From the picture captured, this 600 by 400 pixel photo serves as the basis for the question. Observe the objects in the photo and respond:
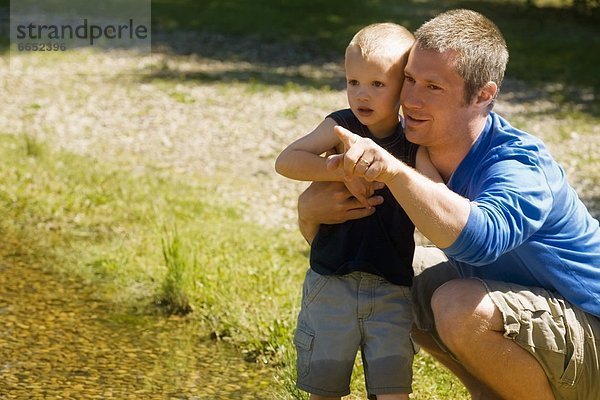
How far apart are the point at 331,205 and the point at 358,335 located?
49 centimetres

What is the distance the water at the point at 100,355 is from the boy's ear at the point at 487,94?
179 cm

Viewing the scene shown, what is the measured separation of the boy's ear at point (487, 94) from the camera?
3832mm

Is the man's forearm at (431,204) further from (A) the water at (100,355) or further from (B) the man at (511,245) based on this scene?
(A) the water at (100,355)

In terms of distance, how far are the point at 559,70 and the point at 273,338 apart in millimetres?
10587

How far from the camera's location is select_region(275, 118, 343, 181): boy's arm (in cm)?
391

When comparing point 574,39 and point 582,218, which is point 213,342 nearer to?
point 582,218

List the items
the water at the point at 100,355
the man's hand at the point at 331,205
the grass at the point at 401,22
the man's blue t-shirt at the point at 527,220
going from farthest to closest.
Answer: the grass at the point at 401,22
the water at the point at 100,355
the man's hand at the point at 331,205
the man's blue t-shirt at the point at 527,220

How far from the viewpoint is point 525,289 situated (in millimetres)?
3879

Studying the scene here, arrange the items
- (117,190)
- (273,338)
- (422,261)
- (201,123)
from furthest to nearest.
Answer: (201,123) < (117,190) < (273,338) < (422,261)

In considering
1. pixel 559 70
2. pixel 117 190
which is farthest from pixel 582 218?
pixel 559 70

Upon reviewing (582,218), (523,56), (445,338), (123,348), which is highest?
(582,218)

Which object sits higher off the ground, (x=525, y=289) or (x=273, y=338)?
(x=525, y=289)

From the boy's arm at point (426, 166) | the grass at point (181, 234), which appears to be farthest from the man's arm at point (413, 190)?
the grass at point (181, 234)

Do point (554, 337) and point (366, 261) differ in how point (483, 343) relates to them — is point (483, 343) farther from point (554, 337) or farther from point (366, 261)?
point (366, 261)
